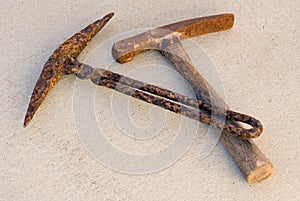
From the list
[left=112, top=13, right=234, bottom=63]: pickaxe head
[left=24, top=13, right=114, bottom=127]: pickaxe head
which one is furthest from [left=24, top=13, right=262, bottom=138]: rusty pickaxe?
[left=112, top=13, right=234, bottom=63]: pickaxe head

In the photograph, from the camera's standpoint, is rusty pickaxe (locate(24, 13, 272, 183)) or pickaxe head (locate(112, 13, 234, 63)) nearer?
rusty pickaxe (locate(24, 13, 272, 183))

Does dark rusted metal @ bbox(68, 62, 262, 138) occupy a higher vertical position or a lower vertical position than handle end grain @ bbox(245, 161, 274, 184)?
higher

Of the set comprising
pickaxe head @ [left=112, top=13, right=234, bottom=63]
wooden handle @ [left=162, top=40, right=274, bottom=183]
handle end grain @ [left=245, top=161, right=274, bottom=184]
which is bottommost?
handle end grain @ [left=245, top=161, right=274, bottom=184]

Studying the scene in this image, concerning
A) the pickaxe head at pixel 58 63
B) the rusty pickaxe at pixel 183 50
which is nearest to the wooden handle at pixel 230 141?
the rusty pickaxe at pixel 183 50

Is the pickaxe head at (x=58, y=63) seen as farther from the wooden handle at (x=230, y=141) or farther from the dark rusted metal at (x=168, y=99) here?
the wooden handle at (x=230, y=141)

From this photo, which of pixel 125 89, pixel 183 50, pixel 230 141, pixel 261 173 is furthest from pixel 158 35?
pixel 261 173

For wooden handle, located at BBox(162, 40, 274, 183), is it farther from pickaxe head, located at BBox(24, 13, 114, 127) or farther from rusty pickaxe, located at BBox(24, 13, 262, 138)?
pickaxe head, located at BBox(24, 13, 114, 127)
